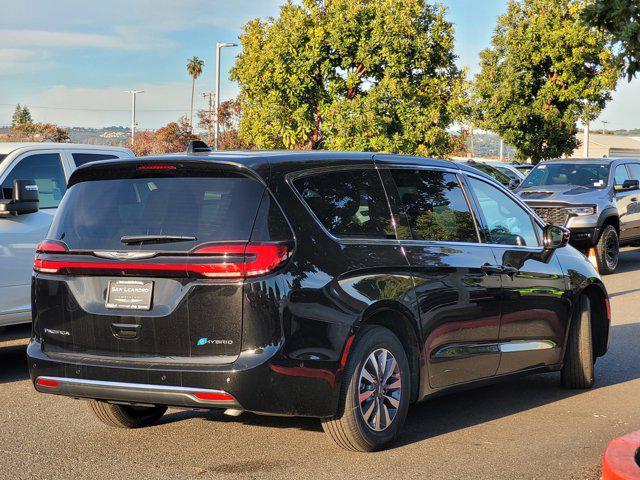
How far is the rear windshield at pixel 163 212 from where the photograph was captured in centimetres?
552

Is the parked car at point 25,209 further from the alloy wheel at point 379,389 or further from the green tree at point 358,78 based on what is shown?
the green tree at point 358,78

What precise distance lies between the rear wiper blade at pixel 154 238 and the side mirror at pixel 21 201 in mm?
3567

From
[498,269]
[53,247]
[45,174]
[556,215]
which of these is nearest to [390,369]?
[498,269]

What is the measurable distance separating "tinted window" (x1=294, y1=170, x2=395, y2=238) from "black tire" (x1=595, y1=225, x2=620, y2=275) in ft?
41.4

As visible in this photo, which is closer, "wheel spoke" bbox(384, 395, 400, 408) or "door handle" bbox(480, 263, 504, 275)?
"wheel spoke" bbox(384, 395, 400, 408)

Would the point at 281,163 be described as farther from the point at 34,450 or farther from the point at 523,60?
the point at 523,60

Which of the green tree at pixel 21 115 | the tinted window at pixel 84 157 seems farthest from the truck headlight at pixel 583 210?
the green tree at pixel 21 115

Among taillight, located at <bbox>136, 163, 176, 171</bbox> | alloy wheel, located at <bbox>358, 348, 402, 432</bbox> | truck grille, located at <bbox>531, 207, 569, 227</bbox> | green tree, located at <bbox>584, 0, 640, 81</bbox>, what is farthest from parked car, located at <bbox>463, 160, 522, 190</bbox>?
taillight, located at <bbox>136, 163, 176, 171</bbox>

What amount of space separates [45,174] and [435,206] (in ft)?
15.4

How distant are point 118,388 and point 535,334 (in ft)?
10.9

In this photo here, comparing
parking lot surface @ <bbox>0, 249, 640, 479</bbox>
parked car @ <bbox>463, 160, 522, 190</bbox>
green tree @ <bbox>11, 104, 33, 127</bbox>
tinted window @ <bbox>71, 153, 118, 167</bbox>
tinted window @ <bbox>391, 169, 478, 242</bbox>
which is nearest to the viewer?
parking lot surface @ <bbox>0, 249, 640, 479</bbox>

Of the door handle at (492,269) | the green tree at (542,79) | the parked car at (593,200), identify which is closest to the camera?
the door handle at (492,269)

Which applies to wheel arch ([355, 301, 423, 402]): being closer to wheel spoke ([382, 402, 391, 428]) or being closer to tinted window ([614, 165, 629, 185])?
wheel spoke ([382, 402, 391, 428])

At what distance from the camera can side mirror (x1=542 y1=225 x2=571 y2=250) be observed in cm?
772
